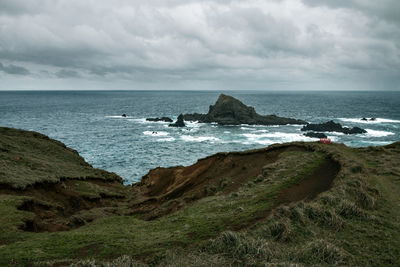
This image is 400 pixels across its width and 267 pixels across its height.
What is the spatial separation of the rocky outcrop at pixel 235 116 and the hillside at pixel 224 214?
75028 millimetres

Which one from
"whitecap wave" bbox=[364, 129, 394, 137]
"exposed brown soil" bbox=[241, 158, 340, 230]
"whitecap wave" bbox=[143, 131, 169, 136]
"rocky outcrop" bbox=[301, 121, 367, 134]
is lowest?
"whitecap wave" bbox=[143, 131, 169, 136]

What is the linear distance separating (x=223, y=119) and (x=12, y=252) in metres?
99.0

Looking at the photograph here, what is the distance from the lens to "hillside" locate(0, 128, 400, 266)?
10.0 metres

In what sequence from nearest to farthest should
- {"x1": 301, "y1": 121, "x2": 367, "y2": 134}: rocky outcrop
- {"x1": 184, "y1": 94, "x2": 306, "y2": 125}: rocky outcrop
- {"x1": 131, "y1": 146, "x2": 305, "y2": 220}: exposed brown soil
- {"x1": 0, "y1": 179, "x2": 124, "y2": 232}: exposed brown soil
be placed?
1. {"x1": 0, "y1": 179, "x2": 124, "y2": 232}: exposed brown soil
2. {"x1": 131, "y1": 146, "x2": 305, "y2": 220}: exposed brown soil
3. {"x1": 301, "y1": 121, "x2": 367, "y2": 134}: rocky outcrop
4. {"x1": 184, "y1": 94, "x2": 306, "y2": 125}: rocky outcrop

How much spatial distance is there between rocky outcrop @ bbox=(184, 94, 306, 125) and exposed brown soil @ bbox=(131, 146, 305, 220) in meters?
74.7

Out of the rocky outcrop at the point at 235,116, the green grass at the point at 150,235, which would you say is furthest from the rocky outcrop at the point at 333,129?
the green grass at the point at 150,235

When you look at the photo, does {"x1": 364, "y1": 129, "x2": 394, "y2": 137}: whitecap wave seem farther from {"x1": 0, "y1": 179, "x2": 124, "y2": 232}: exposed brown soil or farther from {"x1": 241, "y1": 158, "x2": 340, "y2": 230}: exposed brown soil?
{"x1": 0, "y1": 179, "x2": 124, "y2": 232}: exposed brown soil

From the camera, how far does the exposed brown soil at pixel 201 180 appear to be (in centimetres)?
2265

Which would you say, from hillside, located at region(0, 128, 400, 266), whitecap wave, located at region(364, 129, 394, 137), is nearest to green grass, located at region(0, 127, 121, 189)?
hillside, located at region(0, 128, 400, 266)

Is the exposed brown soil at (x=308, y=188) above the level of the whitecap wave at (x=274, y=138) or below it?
above

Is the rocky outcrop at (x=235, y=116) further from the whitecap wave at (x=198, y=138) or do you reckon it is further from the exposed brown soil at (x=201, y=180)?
the exposed brown soil at (x=201, y=180)

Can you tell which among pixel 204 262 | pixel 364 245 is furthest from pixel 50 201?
pixel 364 245

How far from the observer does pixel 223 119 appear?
10869 cm

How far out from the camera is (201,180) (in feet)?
88.5
